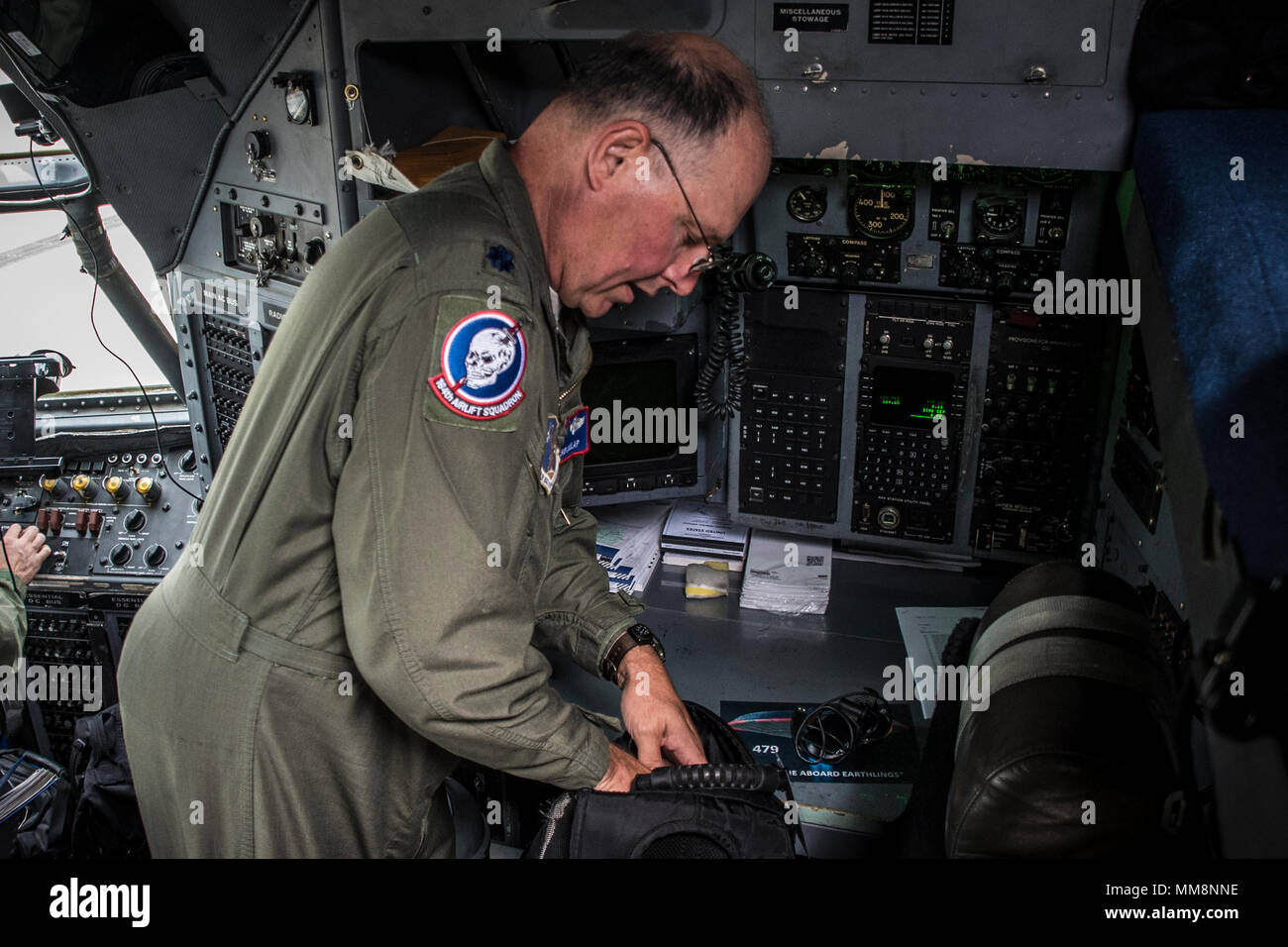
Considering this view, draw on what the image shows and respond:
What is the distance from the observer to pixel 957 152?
172 centimetres

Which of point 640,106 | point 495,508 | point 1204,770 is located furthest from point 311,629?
point 1204,770

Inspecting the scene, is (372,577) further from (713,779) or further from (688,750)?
(688,750)

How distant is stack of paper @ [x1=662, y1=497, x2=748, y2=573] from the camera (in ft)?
8.23

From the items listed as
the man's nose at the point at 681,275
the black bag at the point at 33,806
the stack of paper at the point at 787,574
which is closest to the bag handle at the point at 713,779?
the man's nose at the point at 681,275

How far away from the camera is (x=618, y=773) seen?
1.38m

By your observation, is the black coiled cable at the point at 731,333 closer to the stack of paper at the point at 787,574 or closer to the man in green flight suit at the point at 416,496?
the stack of paper at the point at 787,574

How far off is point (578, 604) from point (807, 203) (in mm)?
971

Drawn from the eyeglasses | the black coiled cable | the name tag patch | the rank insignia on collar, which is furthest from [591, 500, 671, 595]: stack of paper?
the rank insignia on collar

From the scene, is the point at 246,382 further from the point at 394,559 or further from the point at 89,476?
the point at 394,559

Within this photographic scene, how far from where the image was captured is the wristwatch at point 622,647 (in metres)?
1.70

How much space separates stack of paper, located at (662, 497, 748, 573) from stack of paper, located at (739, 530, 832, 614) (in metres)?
0.04

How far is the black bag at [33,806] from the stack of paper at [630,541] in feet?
4.27

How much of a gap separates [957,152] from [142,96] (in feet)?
5.48

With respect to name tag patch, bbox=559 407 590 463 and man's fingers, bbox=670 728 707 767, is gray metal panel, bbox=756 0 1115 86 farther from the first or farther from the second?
man's fingers, bbox=670 728 707 767
